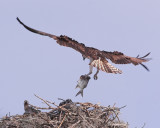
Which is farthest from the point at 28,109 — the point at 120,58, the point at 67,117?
the point at 120,58

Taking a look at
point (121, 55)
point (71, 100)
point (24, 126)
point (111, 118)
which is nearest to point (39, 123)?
point (24, 126)

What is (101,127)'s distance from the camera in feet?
30.0

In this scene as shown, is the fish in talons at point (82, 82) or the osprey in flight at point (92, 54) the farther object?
the fish in talons at point (82, 82)

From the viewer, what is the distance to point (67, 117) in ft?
29.8

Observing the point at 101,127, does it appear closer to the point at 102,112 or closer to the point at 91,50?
the point at 102,112

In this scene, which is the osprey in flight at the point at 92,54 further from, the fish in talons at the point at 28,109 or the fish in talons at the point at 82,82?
the fish in talons at the point at 28,109

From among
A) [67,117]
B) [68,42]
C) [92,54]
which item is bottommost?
[67,117]

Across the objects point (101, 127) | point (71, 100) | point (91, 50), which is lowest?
point (101, 127)

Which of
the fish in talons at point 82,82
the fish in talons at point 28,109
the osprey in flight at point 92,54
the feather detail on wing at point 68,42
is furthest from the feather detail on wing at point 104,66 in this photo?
the fish in talons at point 28,109

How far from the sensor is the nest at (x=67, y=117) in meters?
8.91

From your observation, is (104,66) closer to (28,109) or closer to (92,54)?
(92,54)

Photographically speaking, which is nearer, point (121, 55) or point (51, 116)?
point (51, 116)

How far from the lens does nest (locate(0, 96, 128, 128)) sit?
29.2 feet

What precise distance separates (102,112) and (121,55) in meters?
1.35
